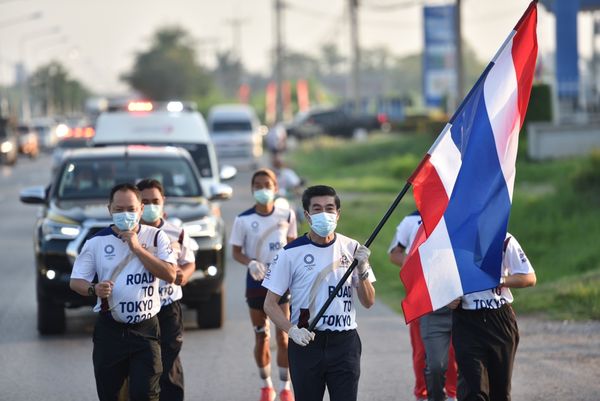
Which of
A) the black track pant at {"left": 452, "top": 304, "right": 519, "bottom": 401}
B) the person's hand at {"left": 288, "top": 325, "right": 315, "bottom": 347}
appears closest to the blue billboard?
the black track pant at {"left": 452, "top": 304, "right": 519, "bottom": 401}

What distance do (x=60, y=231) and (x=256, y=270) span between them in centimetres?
355

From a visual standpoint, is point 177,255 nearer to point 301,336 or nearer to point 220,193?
point 301,336

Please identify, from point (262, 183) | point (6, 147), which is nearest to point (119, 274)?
point (262, 183)

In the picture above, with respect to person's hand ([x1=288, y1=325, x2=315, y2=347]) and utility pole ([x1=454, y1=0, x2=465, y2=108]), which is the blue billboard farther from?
person's hand ([x1=288, y1=325, x2=315, y2=347])

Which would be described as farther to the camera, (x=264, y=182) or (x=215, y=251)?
(x=215, y=251)

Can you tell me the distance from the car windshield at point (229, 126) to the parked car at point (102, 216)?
33.8 metres

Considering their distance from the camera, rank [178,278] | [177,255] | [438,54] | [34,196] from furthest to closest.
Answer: [438,54]
[34,196]
[177,255]
[178,278]

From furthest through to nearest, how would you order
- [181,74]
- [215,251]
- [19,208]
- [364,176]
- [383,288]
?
[181,74]
[364,176]
[19,208]
[383,288]
[215,251]

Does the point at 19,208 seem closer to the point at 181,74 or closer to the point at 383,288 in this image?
the point at 383,288

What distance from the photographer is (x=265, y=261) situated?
10289 millimetres

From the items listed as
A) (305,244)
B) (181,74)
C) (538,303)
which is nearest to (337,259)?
(305,244)

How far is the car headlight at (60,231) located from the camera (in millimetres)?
12680

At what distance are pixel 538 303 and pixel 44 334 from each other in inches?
203

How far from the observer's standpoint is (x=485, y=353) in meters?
7.67
